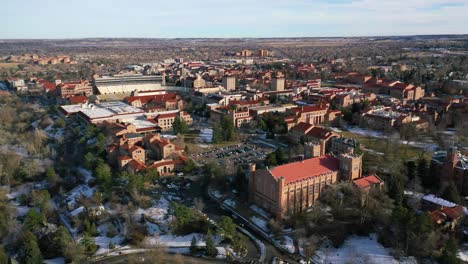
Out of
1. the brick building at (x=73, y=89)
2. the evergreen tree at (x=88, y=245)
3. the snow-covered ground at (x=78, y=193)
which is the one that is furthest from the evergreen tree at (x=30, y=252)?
the brick building at (x=73, y=89)

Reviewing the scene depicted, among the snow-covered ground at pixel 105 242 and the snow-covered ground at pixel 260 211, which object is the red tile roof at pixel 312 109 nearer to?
the snow-covered ground at pixel 260 211

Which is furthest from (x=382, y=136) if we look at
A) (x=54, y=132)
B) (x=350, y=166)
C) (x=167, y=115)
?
(x=54, y=132)

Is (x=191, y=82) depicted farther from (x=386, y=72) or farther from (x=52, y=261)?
(x=52, y=261)

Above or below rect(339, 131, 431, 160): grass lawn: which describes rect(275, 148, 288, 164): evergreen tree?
above

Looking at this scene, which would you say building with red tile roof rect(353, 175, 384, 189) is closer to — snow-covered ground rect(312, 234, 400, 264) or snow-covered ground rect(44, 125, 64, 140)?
snow-covered ground rect(312, 234, 400, 264)

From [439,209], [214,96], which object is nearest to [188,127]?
[214,96]

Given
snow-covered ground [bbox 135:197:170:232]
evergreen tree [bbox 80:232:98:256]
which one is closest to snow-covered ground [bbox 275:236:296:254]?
snow-covered ground [bbox 135:197:170:232]

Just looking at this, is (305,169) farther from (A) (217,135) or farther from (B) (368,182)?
(A) (217,135)
